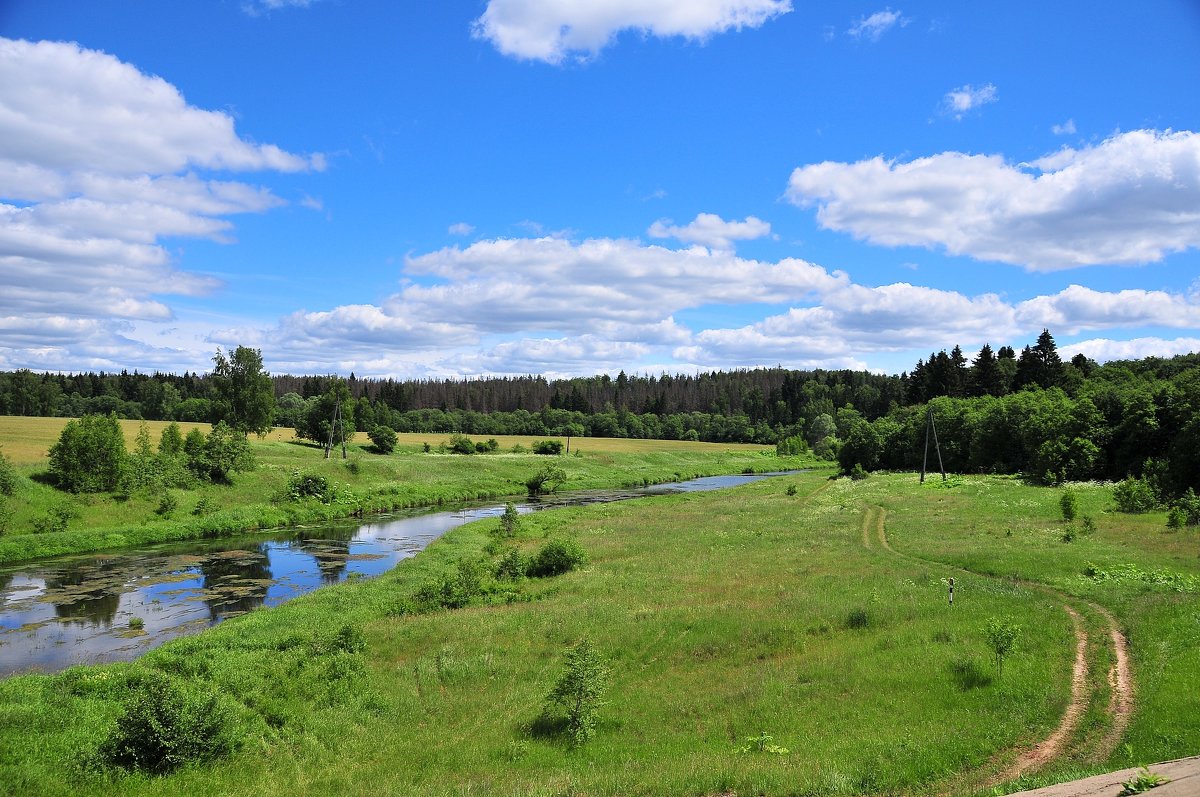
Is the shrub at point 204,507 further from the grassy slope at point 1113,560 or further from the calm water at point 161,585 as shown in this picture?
the grassy slope at point 1113,560

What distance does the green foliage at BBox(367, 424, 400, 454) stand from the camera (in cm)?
10469

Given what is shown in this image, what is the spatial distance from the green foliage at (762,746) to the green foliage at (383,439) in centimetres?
9649

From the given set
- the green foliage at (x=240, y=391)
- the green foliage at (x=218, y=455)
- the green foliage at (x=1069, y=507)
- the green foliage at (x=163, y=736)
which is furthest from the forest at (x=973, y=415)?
the green foliage at (x=163, y=736)

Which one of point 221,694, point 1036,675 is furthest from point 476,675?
point 1036,675

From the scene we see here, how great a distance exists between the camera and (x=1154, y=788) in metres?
7.87

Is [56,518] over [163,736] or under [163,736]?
under

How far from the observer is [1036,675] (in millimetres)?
16734

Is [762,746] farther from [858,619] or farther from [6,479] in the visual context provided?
[6,479]

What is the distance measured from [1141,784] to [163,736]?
17.4m

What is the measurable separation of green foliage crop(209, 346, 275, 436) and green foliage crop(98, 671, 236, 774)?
83.7 m

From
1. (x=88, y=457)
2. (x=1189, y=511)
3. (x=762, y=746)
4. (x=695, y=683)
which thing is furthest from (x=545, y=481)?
(x=762, y=746)

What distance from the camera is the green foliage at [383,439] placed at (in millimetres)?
104688

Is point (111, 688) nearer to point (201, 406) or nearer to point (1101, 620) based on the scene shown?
point (1101, 620)

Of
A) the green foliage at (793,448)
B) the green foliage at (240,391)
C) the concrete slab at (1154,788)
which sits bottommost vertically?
the green foliage at (793,448)
